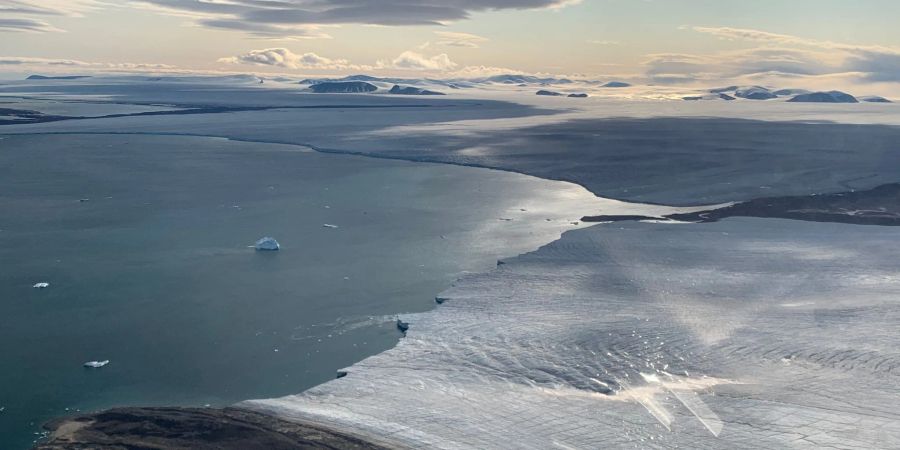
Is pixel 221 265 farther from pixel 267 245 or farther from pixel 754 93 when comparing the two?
pixel 754 93

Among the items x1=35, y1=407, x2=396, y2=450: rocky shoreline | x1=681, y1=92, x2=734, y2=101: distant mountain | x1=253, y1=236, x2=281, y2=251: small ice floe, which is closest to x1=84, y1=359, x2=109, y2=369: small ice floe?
x1=35, y1=407, x2=396, y2=450: rocky shoreline

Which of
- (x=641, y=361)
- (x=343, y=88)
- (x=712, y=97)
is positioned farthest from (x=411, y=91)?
(x=641, y=361)

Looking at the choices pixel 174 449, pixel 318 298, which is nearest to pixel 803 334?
pixel 318 298

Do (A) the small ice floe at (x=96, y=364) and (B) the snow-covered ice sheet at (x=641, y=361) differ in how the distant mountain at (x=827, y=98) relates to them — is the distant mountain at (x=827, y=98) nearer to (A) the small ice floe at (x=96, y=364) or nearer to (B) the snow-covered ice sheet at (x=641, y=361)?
(B) the snow-covered ice sheet at (x=641, y=361)

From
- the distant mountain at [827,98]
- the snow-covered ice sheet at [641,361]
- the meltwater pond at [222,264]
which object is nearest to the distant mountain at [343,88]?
the distant mountain at [827,98]

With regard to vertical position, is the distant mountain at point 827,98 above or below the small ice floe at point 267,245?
above

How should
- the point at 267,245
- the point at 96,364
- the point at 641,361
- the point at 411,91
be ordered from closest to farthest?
the point at 96,364 < the point at 641,361 < the point at 267,245 < the point at 411,91
